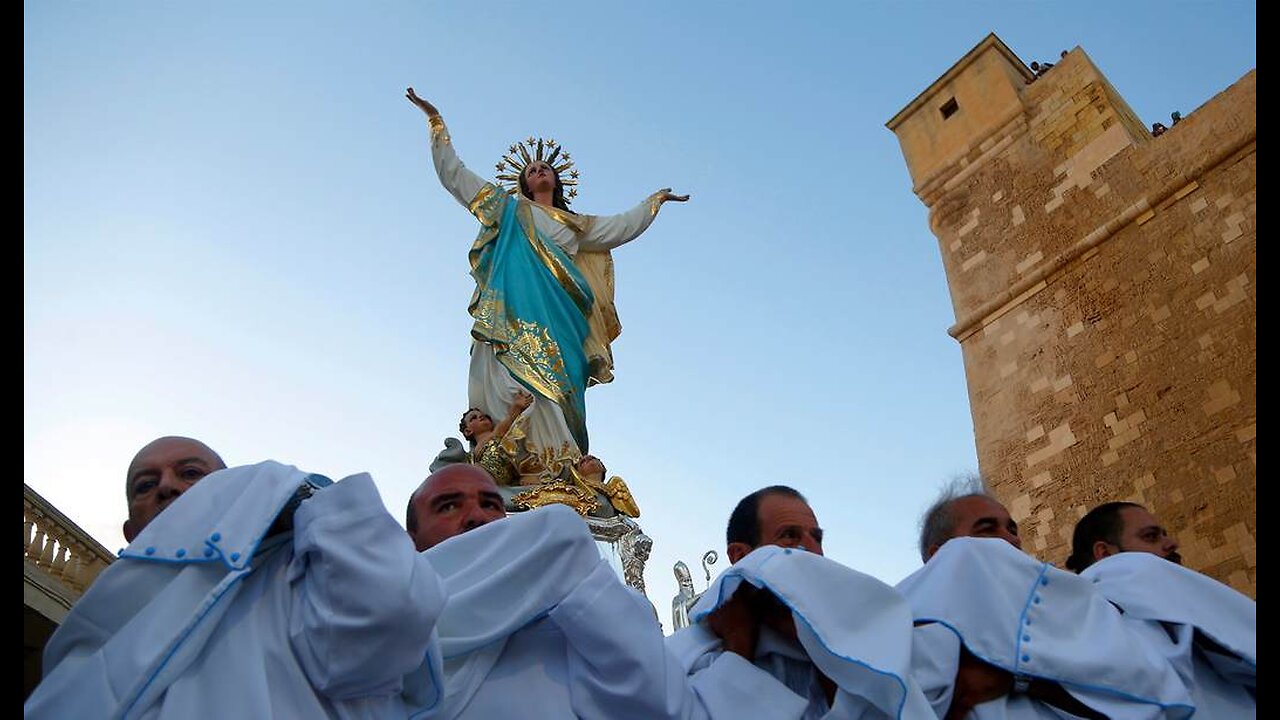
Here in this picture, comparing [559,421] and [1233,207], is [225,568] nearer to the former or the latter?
[559,421]

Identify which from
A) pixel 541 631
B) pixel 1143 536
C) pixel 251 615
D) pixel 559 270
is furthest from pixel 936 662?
pixel 559 270

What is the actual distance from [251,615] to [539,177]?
6217mm

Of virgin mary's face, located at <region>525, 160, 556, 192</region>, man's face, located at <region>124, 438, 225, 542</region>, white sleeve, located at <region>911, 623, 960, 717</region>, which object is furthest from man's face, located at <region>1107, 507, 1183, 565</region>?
virgin mary's face, located at <region>525, 160, 556, 192</region>

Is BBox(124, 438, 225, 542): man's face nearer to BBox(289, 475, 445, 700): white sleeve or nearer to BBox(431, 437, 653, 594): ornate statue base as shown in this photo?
BBox(289, 475, 445, 700): white sleeve

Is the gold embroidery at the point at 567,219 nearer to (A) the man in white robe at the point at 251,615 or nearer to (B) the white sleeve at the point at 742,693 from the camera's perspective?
(B) the white sleeve at the point at 742,693

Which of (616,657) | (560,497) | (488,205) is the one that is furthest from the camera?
(488,205)

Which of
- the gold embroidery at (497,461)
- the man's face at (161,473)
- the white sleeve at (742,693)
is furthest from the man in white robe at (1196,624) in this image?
the gold embroidery at (497,461)

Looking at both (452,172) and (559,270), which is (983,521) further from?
(452,172)

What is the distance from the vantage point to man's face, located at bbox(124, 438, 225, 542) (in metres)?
2.29

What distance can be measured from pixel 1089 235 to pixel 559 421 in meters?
7.23

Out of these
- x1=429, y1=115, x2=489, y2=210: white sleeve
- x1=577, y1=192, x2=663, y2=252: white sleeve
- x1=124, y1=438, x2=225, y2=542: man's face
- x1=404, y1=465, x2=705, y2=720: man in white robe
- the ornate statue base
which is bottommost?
x1=404, y1=465, x2=705, y2=720: man in white robe

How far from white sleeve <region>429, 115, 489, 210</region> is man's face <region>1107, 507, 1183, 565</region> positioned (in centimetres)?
531

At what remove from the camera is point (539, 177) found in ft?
25.4

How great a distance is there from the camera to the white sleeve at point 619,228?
24.4 feet
